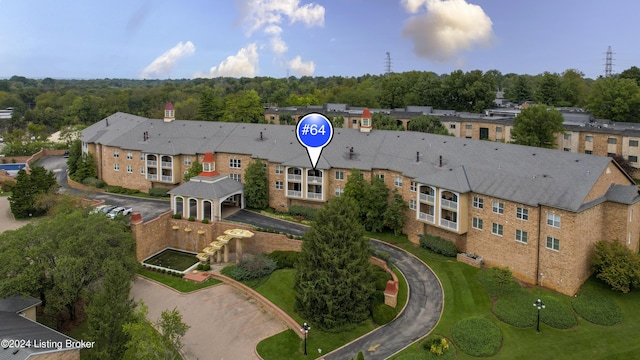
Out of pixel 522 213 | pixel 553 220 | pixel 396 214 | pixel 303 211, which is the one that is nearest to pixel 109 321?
pixel 303 211

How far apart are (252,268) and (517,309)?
2241 cm

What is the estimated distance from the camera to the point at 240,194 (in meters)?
58.0

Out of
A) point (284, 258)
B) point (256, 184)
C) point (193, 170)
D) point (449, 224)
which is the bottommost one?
point (284, 258)

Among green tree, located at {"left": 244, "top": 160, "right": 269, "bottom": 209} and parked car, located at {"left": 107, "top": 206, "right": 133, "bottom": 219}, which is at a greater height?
green tree, located at {"left": 244, "top": 160, "right": 269, "bottom": 209}

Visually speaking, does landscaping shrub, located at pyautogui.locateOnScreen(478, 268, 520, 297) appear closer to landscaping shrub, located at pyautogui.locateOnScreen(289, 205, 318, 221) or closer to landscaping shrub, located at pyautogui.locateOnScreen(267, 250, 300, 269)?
landscaping shrub, located at pyautogui.locateOnScreen(267, 250, 300, 269)

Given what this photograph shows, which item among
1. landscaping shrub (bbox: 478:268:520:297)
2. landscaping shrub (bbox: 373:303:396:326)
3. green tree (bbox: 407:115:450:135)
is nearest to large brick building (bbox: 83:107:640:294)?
landscaping shrub (bbox: 478:268:520:297)

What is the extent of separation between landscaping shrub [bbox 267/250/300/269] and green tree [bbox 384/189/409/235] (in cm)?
1004

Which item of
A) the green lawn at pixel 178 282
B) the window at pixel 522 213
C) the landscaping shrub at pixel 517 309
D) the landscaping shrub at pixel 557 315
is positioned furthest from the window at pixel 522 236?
the green lawn at pixel 178 282

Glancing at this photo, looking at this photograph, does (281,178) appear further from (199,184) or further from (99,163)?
(99,163)

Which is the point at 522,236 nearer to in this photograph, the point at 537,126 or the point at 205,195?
the point at 537,126

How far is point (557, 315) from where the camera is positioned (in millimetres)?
34188

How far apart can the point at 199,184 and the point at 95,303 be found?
2428cm

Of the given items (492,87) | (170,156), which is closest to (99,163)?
(170,156)

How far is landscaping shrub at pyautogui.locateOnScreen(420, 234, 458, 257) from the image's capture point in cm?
4400
